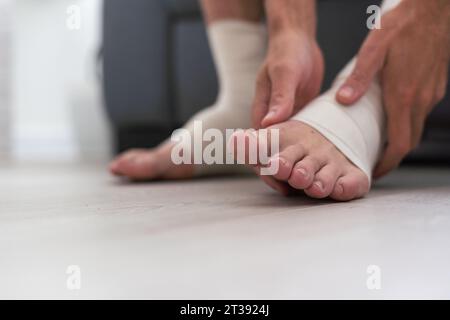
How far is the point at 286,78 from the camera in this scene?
2.20 ft

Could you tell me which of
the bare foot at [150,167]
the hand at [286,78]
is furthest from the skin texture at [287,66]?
the bare foot at [150,167]

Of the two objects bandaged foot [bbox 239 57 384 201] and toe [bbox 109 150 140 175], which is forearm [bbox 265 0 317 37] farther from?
toe [bbox 109 150 140 175]

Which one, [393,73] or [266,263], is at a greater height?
[393,73]

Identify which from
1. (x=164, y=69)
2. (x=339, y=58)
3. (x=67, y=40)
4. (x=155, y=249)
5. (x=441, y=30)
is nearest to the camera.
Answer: (x=155, y=249)

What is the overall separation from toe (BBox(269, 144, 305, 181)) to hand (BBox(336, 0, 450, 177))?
4.3 inches

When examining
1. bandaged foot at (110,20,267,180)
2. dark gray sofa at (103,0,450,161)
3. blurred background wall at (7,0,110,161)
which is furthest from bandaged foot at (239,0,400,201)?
blurred background wall at (7,0,110,161)

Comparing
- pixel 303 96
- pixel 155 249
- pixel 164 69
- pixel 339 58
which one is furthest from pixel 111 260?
pixel 164 69

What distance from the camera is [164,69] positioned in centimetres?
136

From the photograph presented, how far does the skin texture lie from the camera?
0.67 meters

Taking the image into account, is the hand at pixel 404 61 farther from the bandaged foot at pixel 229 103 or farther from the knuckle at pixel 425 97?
the bandaged foot at pixel 229 103

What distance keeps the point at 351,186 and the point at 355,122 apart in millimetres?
95

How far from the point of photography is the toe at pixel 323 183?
0.60 meters

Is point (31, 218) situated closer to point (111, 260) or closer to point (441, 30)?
point (111, 260)
